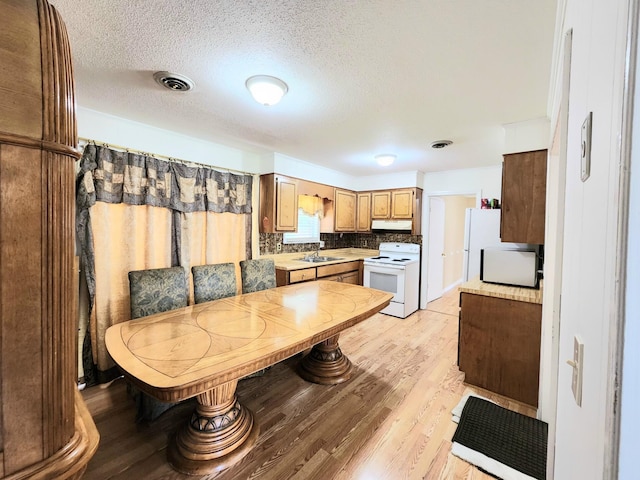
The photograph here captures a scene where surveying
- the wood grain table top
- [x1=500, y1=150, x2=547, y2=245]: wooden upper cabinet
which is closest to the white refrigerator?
[x1=500, y1=150, x2=547, y2=245]: wooden upper cabinet

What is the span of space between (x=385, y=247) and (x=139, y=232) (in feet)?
12.4

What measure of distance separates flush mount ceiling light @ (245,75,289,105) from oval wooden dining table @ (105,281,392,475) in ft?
5.07

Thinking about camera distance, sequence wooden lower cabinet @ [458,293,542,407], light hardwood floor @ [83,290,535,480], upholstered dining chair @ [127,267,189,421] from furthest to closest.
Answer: wooden lower cabinet @ [458,293,542,407], upholstered dining chair @ [127,267,189,421], light hardwood floor @ [83,290,535,480]

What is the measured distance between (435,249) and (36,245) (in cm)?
518

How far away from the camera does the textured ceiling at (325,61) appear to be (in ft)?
3.97

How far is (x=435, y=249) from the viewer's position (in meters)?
4.91

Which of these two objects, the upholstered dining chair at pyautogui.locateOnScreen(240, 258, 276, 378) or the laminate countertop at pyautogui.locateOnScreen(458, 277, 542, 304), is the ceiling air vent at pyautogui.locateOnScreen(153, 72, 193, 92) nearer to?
the upholstered dining chair at pyautogui.locateOnScreen(240, 258, 276, 378)

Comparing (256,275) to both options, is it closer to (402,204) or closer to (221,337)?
(221,337)

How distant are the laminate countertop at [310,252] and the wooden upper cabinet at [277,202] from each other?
50 centimetres

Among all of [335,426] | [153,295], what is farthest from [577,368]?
[153,295]

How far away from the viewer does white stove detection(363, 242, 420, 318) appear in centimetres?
411

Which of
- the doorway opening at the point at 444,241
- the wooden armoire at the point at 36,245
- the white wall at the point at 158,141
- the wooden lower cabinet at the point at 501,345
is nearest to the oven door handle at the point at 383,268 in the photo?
the doorway opening at the point at 444,241

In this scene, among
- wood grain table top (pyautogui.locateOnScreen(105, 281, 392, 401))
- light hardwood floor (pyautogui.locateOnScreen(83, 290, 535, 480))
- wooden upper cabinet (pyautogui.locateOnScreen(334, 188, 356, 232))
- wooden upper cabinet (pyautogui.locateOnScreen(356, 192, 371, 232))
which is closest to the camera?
wood grain table top (pyautogui.locateOnScreen(105, 281, 392, 401))

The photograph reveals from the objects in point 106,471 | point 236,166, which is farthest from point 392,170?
point 106,471
